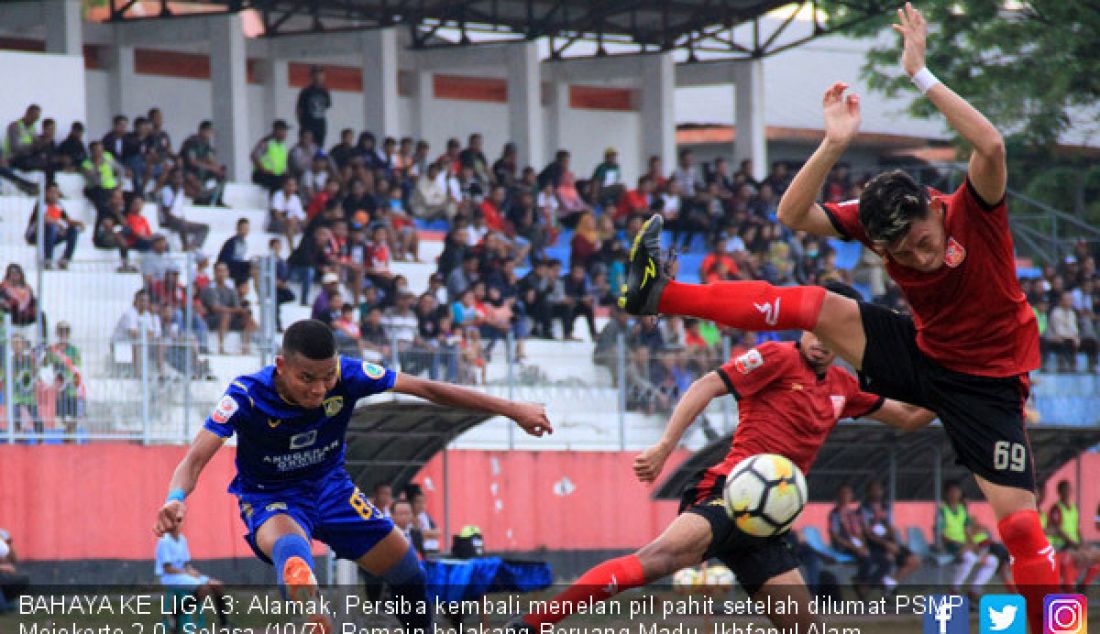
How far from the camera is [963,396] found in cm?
878

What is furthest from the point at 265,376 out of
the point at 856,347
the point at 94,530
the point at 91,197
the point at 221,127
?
the point at 221,127

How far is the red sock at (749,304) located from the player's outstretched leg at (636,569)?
4.59 feet

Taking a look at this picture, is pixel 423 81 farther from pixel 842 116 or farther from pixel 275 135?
pixel 842 116

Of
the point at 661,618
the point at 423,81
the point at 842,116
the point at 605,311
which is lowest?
the point at 661,618

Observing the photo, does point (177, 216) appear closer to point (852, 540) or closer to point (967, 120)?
point (852, 540)

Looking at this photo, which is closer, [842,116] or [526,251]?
[842,116]

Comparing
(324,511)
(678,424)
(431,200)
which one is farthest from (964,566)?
(324,511)

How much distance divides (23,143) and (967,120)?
17.6 metres

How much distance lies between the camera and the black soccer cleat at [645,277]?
8.82 m

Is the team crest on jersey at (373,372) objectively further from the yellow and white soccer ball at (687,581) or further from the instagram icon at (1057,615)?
the yellow and white soccer ball at (687,581)

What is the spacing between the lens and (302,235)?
24.5 metres

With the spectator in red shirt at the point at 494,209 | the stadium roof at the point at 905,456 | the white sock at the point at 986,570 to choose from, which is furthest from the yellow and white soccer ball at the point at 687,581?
the spectator in red shirt at the point at 494,209

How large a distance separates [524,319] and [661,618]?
8282 mm

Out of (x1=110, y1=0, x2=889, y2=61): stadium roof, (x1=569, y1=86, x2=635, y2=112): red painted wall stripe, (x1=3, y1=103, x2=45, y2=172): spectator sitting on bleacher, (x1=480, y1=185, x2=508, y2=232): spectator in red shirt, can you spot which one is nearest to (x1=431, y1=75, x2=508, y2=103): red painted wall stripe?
(x1=110, y1=0, x2=889, y2=61): stadium roof
